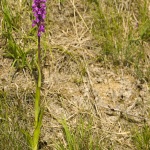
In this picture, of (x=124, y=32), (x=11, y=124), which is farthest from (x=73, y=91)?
(x=124, y=32)

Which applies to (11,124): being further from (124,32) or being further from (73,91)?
(124,32)

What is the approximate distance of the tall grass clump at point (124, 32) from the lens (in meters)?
3.37

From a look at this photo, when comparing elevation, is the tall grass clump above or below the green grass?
above

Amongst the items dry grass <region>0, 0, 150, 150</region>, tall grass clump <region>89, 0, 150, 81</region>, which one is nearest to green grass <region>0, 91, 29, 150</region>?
dry grass <region>0, 0, 150, 150</region>

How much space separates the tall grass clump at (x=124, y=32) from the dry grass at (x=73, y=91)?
0.21 feet

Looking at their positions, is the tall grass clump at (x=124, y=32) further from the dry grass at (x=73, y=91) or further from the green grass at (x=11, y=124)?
the green grass at (x=11, y=124)

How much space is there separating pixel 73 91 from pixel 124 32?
2.63 ft

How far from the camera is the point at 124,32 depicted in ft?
11.5

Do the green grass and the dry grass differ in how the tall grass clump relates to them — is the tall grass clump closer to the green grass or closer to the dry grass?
the dry grass

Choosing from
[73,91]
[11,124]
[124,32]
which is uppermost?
[124,32]

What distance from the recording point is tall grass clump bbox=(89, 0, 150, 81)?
132 inches

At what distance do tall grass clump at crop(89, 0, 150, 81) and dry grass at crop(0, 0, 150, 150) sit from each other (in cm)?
6

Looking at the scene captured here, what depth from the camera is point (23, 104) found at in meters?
2.99

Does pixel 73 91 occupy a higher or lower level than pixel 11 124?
higher
